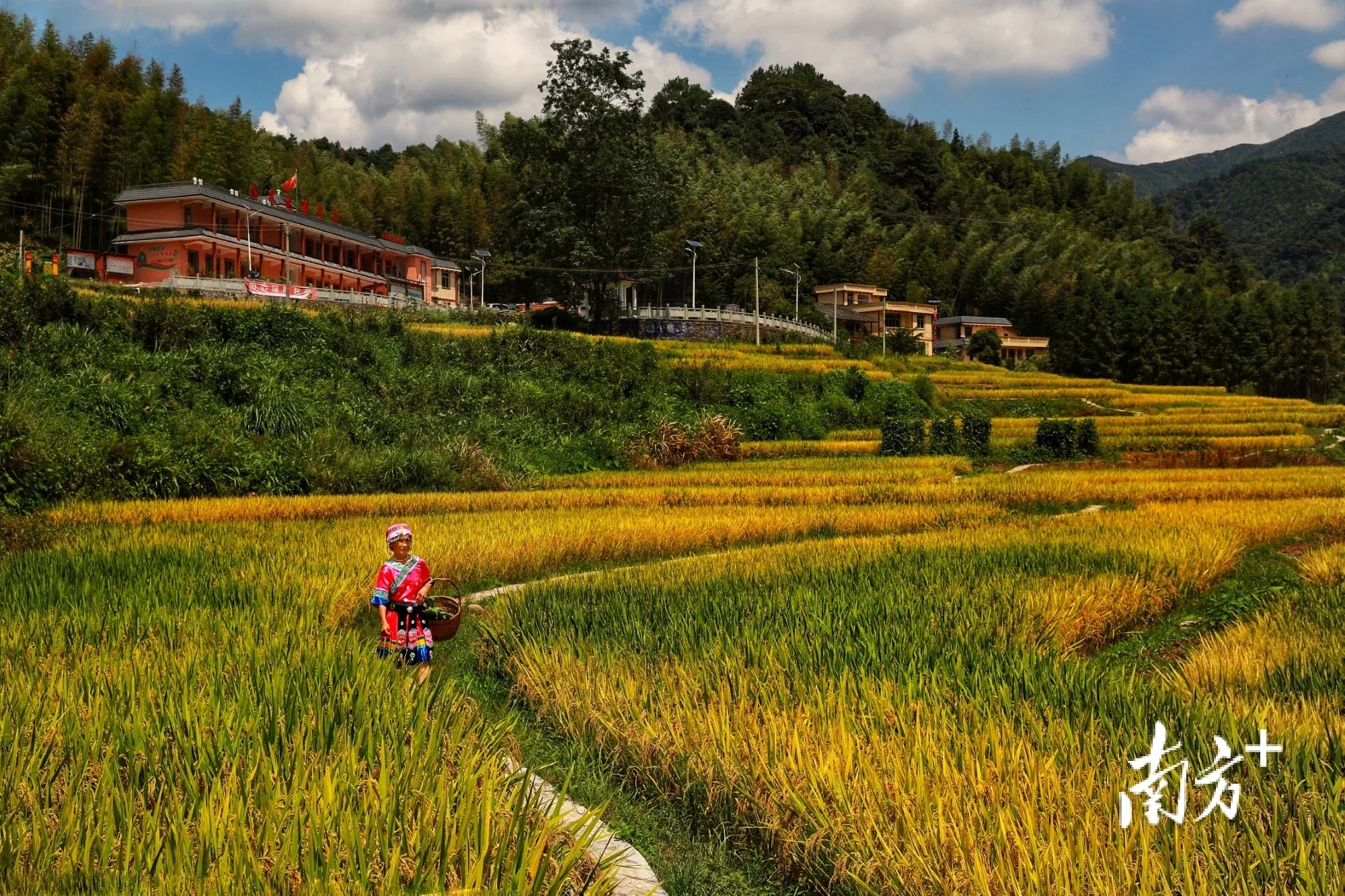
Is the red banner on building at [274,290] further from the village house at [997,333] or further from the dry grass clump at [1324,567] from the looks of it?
the village house at [997,333]

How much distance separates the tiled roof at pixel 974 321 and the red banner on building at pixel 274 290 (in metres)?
49.1

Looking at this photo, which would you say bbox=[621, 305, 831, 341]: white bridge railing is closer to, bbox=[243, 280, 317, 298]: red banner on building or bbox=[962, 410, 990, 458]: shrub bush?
bbox=[243, 280, 317, 298]: red banner on building

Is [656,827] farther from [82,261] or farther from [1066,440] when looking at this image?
[82,261]

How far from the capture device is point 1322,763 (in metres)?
3.70

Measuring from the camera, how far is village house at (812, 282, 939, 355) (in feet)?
198

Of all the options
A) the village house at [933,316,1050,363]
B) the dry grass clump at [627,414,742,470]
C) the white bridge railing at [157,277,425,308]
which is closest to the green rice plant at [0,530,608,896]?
the dry grass clump at [627,414,742,470]

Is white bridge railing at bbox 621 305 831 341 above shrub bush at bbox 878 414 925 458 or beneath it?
above

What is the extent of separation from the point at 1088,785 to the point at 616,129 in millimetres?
39062

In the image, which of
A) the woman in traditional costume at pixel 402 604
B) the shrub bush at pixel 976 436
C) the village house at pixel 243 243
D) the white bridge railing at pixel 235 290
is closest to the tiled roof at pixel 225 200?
the village house at pixel 243 243

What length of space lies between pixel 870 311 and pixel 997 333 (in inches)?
405

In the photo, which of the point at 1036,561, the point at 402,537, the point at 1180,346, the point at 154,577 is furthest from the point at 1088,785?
the point at 1180,346

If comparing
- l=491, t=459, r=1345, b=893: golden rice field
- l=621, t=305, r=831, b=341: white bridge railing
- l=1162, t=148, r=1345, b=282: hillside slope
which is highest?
l=1162, t=148, r=1345, b=282: hillside slope

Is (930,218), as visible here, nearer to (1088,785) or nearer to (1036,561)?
(1036,561)

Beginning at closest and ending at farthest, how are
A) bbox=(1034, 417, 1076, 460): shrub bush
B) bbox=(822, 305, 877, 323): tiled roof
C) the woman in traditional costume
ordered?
the woman in traditional costume < bbox=(1034, 417, 1076, 460): shrub bush < bbox=(822, 305, 877, 323): tiled roof
